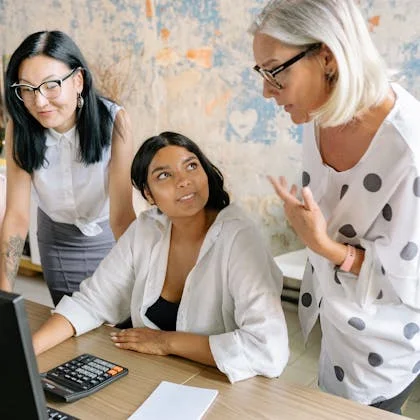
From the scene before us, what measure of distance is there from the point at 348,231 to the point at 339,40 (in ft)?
1.39

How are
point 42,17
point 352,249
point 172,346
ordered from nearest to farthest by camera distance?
point 352,249 < point 172,346 < point 42,17

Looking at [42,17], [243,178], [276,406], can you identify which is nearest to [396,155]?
[276,406]

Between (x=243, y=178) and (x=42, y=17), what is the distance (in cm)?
188

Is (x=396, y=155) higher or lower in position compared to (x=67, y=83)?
lower

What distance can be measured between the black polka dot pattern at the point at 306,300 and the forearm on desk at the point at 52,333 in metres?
0.62

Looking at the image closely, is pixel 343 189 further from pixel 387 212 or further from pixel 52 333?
pixel 52 333

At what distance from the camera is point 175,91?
3.39 metres

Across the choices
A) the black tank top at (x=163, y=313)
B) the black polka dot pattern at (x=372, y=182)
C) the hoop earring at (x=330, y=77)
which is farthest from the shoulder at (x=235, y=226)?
the hoop earring at (x=330, y=77)

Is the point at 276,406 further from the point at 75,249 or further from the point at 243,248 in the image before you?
the point at 75,249

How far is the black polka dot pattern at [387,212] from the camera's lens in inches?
44.1

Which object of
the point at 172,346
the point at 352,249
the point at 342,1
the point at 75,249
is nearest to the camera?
the point at 342,1

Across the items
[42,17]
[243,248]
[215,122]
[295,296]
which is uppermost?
[42,17]

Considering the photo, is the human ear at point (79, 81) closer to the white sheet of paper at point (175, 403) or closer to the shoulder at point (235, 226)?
the shoulder at point (235, 226)

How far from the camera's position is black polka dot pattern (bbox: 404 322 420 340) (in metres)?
1.20
